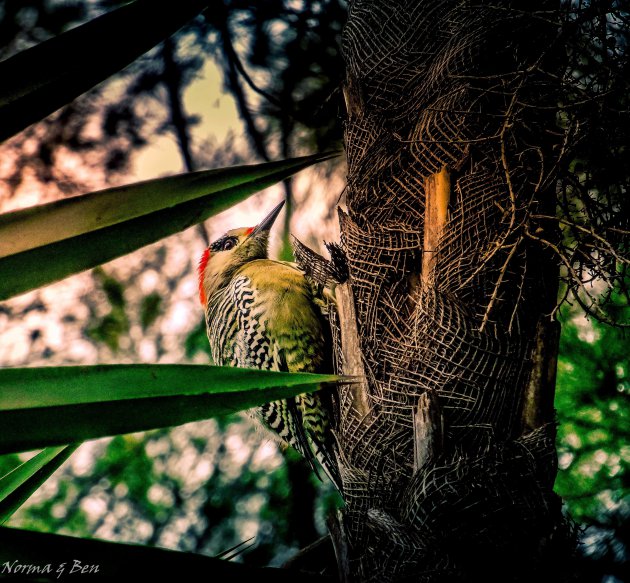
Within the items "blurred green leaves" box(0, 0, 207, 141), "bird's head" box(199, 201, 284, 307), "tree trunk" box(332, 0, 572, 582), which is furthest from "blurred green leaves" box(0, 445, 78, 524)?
"bird's head" box(199, 201, 284, 307)

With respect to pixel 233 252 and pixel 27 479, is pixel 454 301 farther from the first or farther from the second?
pixel 233 252

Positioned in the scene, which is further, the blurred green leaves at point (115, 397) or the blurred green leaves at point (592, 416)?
the blurred green leaves at point (592, 416)

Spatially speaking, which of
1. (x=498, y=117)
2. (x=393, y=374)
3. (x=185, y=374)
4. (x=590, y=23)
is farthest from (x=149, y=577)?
(x=590, y=23)

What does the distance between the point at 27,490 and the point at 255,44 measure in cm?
241

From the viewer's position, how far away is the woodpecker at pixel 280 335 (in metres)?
2.18

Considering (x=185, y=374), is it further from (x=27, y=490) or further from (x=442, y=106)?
(x=442, y=106)

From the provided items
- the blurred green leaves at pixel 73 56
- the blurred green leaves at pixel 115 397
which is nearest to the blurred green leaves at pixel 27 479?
the blurred green leaves at pixel 115 397

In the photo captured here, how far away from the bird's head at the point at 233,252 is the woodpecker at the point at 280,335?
1.2 inches

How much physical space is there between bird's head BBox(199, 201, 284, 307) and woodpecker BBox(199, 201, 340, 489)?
3 cm

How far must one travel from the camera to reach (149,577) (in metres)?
0.43

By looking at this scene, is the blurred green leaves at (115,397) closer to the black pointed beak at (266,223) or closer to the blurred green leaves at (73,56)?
the blurred green leaves at (73,56)

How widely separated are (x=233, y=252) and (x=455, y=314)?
5.04 feet

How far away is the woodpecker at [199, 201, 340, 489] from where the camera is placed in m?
2.18

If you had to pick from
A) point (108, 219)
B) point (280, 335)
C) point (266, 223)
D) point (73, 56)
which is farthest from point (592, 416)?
point (73, 56)
